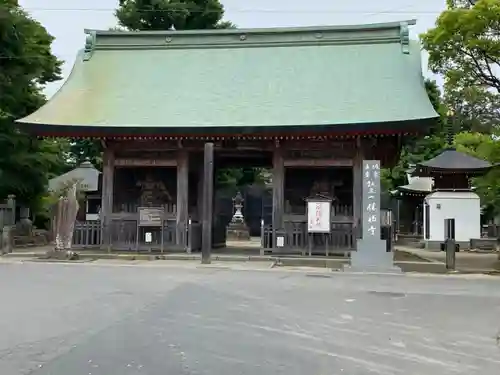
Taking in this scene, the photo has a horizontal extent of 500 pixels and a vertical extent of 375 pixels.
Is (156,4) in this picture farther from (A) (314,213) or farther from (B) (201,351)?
(B) (201,351)

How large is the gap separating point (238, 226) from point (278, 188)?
1781 centimetres

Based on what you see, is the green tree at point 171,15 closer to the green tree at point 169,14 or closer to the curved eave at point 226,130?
the green tree at point 169,14

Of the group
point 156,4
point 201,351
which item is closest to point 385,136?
point 201,351

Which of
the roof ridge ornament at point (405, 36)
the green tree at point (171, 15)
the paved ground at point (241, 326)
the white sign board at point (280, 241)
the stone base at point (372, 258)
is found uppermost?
the green tree at point (171, 15)

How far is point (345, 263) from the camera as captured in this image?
54.5 feet

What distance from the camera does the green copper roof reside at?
1842cm

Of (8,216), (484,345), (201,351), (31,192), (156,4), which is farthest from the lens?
(156,4)

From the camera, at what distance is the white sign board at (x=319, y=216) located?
58.1ft

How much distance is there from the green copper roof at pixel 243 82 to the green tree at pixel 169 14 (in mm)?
12571

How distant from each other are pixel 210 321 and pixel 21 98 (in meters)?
18.5

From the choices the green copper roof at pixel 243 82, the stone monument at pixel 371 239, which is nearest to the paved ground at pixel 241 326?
the stone monument at pixel 371 239

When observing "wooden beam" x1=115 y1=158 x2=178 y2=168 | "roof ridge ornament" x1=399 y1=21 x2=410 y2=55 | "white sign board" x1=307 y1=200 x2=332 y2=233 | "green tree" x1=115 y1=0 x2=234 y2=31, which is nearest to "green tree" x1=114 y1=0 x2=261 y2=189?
"green tree" x1=115 y1=0 x2=234 y2=31

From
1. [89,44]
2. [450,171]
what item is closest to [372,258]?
[450,171]

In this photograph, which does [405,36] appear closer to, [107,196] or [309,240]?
[309,240]
